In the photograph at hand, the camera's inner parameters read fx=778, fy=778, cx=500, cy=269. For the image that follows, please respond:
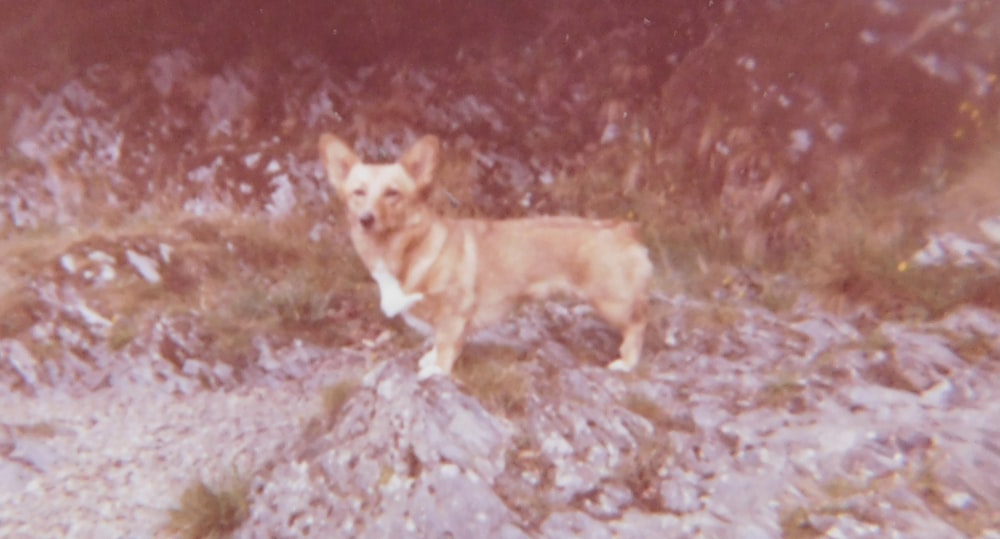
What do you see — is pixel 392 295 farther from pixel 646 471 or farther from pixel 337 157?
pixel 646 471

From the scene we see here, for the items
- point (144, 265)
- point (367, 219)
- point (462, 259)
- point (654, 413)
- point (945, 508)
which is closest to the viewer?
point (945, 508)

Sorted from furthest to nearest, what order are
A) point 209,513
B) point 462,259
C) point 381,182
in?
point 462,259 < point 381,182 < point 209,513

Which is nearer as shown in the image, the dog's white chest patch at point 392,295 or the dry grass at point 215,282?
the dog's white chest patch at point 392,295

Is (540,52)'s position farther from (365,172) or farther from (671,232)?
(365,172)

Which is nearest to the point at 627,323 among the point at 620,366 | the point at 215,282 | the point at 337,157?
the point at 620,366

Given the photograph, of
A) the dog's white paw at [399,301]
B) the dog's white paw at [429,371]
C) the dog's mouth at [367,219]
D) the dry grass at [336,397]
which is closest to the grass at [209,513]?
the dry grass at [336,397]

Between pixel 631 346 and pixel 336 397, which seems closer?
pixel 336 397

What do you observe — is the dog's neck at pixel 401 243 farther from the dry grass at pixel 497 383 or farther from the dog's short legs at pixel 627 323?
the dog's short legs at pixel 627 323
